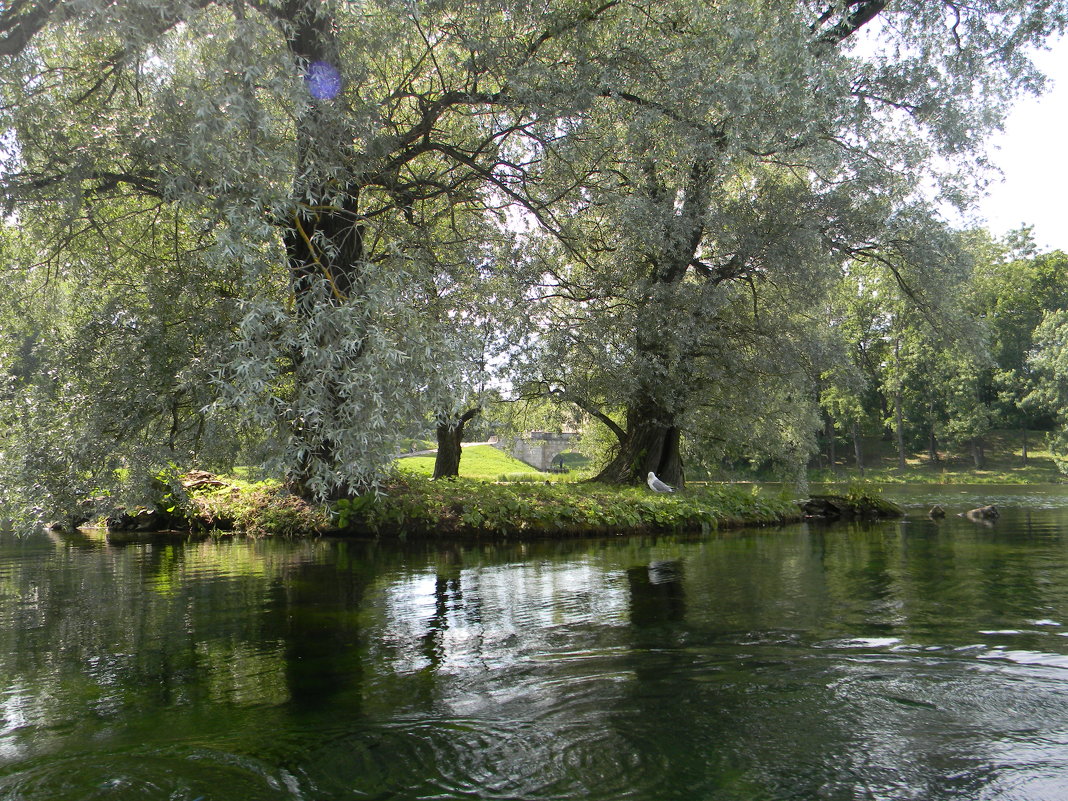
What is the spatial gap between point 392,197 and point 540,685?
347 inches

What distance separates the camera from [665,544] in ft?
53.3

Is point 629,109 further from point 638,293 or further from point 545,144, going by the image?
point 638,293

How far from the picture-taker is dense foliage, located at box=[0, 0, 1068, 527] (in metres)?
7.87

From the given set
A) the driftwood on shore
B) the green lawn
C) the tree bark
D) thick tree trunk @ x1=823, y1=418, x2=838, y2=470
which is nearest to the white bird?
the driftwood on shore

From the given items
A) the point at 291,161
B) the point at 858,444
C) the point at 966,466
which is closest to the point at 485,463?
the point at 858,444

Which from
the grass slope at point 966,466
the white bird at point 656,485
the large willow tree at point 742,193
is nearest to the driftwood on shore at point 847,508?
the large willow tree at point 742,193

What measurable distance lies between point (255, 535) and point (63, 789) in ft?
49.2

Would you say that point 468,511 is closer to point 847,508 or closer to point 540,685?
point 540,685

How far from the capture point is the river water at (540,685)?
435cm

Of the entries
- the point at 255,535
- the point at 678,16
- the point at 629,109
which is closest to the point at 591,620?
the point at 629,109

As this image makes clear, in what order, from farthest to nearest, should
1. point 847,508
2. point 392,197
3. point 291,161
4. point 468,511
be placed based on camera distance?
point 847,508 < point 468,511 < point 392,197 < point 291,161

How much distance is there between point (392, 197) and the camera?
1217 cm

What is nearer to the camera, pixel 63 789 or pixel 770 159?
pixel 63 789

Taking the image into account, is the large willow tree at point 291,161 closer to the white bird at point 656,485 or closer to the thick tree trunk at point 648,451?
the white bird at point 656,485
